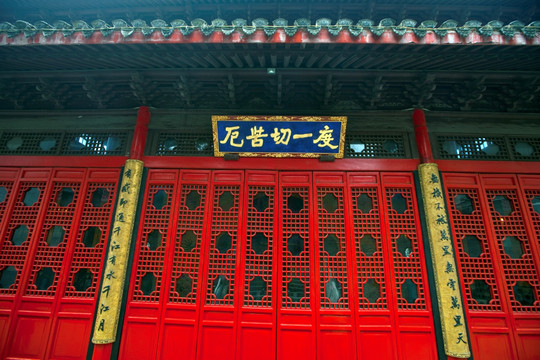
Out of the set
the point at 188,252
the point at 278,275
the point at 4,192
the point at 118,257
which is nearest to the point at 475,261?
the point at 278,275

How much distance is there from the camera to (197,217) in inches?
193

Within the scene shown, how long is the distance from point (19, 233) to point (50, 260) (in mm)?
1171

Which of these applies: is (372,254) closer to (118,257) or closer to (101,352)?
(118,257)

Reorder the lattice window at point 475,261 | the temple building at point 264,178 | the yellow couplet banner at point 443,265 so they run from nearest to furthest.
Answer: the yellow couplet banner at point 443,265, the temple building at point 264,178, the lattice window at point 475,261

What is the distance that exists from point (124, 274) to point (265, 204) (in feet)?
14.0

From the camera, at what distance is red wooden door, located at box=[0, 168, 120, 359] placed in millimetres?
4336

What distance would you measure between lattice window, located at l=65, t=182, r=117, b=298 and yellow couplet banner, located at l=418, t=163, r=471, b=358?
5.98 metres

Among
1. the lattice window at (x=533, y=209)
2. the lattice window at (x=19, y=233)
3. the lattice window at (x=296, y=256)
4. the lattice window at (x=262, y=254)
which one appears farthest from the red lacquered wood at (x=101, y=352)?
the lattice window at (x=533, y=209)

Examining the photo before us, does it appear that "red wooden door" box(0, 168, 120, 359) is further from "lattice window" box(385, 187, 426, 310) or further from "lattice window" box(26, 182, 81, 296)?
"lattice window" box(385, 187, 426, 310)

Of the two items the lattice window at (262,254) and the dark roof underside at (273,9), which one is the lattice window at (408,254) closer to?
the lattice window at (262,254)

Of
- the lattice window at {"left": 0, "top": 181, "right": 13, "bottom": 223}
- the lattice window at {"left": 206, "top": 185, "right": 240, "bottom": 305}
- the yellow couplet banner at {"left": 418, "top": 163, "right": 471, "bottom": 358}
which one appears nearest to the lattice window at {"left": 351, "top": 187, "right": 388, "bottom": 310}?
the yellow couplet banner at {"left": 418, "top": 163, "right": 471, "bottom": 358}

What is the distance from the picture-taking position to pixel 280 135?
4.89 meters

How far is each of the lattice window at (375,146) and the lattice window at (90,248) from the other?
15.9 ft

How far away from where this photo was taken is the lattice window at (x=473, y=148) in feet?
16.2
